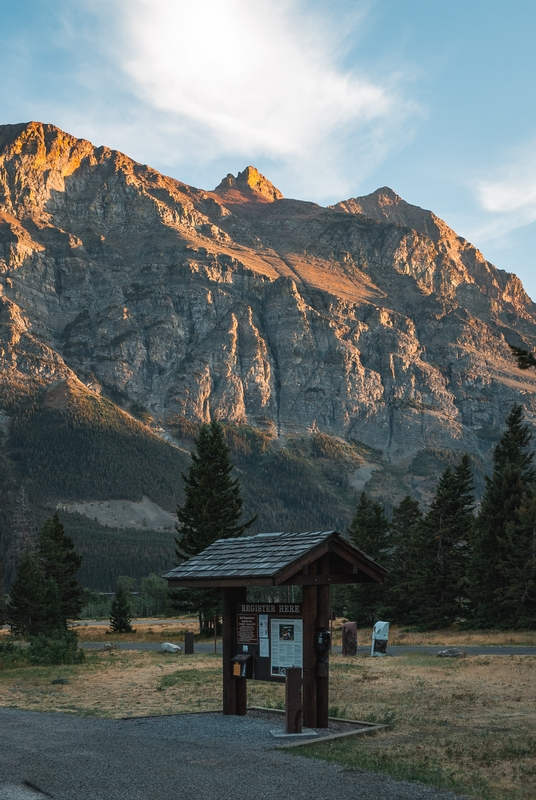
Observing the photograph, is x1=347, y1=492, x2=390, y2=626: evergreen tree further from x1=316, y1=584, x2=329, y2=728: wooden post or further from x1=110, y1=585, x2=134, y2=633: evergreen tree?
x1=316, y1=584, x2=329, y2=728: wooden post

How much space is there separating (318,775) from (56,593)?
147 feet

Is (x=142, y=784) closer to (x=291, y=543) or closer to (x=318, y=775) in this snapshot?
(x=318, y=775)

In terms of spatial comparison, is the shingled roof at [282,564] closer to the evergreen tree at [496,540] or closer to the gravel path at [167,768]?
the gravel path at [167,768]

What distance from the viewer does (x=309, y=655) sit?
18.1 m

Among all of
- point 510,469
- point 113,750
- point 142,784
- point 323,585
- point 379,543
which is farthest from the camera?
point 379,543

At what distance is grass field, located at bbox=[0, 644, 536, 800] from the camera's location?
13820 millimetres

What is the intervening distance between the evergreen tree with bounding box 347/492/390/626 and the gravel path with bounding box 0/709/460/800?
41723 mm

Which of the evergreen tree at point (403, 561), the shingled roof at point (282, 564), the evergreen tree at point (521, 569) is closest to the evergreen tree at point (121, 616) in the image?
the evergreen tree at point (403, 561)

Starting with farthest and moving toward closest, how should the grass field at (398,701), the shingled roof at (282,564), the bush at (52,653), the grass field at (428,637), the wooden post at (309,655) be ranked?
the grass field at (428,637) → the bush at (52,653) → the shingled roof at (282,564) → the wooden post at (309,655) → the grass field at (398,701)

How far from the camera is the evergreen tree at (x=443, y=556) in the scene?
5341cm

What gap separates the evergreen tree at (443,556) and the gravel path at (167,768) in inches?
1486

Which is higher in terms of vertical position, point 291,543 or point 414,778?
point 291,543

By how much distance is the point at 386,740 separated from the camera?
53.7 ft

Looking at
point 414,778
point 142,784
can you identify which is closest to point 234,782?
point 142,784
